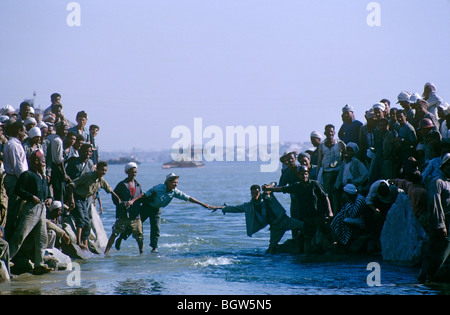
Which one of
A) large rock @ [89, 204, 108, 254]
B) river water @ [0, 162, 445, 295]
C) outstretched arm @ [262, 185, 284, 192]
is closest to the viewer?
river water @ [0, 162, 445, 295]

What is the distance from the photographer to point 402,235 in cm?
1396

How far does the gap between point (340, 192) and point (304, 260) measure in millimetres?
1904

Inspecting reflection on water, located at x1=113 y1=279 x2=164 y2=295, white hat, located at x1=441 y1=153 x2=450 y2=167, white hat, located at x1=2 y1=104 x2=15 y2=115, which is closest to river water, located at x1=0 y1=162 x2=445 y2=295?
reflection on water, located at x1=113 y1=279 x2=164 y2=295

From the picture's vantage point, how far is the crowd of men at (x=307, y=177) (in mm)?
12266

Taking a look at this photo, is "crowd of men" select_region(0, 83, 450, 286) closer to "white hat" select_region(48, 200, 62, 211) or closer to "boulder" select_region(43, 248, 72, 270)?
"white hat" select_region(48, 200, 62, 211)

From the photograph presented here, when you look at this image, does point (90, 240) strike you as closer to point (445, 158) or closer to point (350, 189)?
point (350, 189)

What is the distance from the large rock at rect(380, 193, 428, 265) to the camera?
13.5m

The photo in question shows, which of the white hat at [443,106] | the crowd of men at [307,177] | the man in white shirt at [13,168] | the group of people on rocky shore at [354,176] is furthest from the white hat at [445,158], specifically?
the man in white shirt at [13,168]

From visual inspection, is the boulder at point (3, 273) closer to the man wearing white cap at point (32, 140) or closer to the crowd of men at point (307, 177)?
the crowd of men at point (307, 177)

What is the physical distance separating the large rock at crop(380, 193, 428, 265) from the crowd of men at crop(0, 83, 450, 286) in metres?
0.56

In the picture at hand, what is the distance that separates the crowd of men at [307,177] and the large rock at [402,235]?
561mm

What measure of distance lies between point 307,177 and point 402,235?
2.50m

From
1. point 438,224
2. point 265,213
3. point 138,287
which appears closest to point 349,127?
point 265,213
